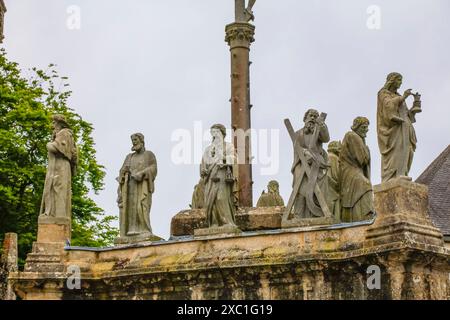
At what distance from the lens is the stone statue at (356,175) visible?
1981 centimetres

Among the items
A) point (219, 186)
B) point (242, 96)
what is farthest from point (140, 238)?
point (242, 96)

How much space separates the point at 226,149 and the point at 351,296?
3682 mm

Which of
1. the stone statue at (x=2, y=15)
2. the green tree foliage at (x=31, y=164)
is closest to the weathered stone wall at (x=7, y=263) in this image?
the green tree foliage at (x=31, y=164)

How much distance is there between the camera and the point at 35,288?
66.0 feet

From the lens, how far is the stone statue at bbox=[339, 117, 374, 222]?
19812 mm

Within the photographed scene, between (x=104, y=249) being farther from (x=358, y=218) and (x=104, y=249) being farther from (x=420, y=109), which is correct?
(x=420, y=109)

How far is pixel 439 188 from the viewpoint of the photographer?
107ft

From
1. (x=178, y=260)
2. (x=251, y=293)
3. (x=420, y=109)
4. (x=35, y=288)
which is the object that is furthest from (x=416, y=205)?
(x=35, y=288)

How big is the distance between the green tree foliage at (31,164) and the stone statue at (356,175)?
1367 cm

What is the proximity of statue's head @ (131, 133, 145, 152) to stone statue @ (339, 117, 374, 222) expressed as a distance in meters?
3.86

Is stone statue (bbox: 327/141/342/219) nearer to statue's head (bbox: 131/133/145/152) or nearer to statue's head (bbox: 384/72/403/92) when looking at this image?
statue's head (bbox: 384/72/403/92)

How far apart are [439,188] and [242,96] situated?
1054cm

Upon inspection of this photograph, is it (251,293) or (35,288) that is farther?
(35,288)

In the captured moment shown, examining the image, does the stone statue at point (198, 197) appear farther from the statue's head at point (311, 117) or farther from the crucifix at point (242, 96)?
the statue's head at point (311, 117)
